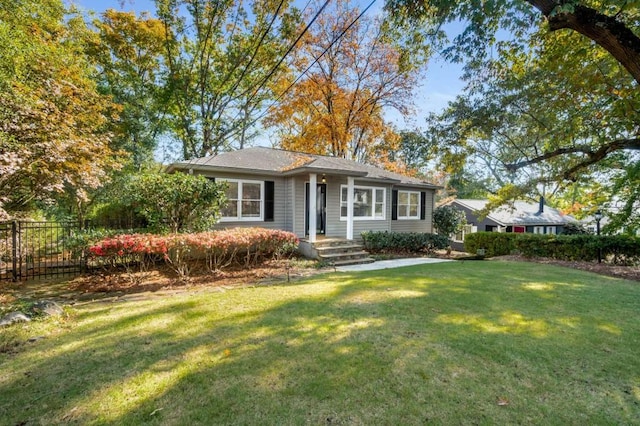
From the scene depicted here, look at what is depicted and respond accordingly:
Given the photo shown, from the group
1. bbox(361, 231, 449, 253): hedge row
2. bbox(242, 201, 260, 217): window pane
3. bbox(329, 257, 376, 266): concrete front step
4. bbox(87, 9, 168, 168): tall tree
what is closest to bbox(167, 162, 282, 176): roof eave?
bbox(242, 201, 260, 217): window pane

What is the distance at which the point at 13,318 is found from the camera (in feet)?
14.1

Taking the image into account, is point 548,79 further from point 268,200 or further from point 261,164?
point 268,200

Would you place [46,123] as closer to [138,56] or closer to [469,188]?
[138,56]

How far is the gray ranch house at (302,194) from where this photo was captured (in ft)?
34.1

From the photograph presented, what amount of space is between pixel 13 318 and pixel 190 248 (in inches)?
129

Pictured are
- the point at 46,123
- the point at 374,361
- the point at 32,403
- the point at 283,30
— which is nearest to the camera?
the point at 32,403

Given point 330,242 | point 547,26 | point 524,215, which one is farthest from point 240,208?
point 524,215

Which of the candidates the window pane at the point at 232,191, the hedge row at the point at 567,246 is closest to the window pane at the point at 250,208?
the window pane at the point at 232,191

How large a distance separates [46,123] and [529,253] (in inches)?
624

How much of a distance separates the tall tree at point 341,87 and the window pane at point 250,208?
979 cm

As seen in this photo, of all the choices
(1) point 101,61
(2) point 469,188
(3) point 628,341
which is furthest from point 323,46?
(2) point 469,188

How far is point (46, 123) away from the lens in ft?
19.1

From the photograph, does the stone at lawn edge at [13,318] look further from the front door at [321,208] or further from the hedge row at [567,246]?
the hedge row at [567,246]

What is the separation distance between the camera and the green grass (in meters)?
2.37
